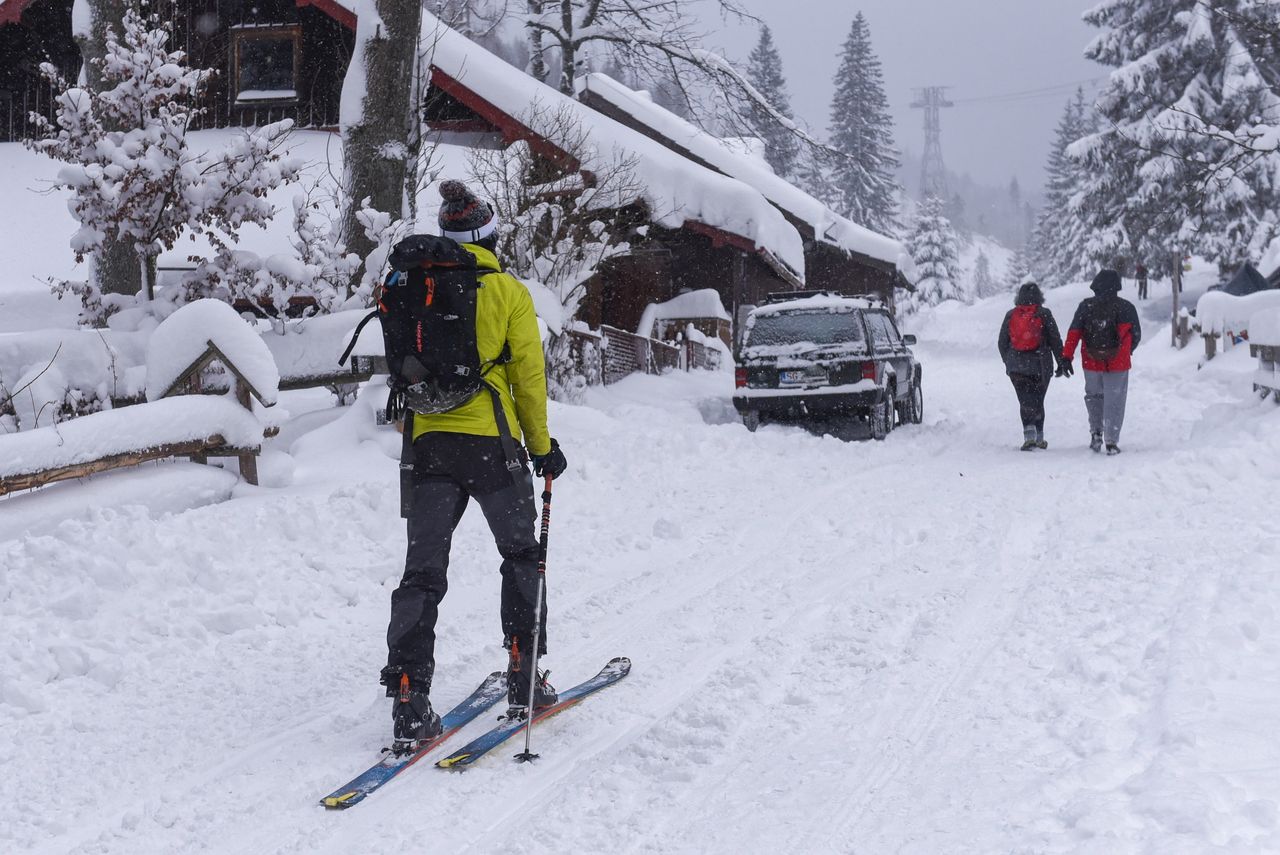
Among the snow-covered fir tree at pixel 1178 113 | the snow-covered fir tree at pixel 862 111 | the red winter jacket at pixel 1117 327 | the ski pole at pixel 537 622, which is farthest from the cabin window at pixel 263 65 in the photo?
the snow-covered fir tree at pixel 862 111

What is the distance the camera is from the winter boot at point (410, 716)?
4074mm

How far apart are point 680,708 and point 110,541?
11.1ft

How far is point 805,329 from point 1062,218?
5881cm

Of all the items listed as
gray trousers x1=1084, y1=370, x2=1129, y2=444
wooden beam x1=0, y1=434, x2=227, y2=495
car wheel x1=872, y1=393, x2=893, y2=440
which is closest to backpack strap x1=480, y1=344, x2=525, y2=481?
wooden beam x1=0, y1=434, x2=227, y2=495

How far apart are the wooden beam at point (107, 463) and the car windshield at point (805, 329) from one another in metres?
7.89

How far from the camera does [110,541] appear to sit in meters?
5.86

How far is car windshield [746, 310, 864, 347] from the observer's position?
13.6 meters

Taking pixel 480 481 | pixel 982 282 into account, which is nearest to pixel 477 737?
pixel 480 481

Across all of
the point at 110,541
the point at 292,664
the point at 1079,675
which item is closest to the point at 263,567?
the point at 110,541

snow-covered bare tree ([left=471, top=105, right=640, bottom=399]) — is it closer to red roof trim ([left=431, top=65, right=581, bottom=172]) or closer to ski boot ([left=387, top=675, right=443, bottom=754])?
red roof trim ([left=431, top=65, right=581, bottom=172])

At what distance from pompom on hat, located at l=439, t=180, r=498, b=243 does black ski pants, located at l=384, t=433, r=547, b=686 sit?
2.74 feet

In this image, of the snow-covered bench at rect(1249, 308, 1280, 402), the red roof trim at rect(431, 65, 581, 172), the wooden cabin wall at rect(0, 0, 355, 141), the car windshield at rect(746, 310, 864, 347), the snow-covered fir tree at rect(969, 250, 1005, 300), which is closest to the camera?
the snow-covered bench at rect(1249, 308, 1280, 402)

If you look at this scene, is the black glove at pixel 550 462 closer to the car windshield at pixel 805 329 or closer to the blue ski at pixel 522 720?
the blue ski at pixel 522 720

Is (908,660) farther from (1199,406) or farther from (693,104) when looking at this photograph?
(693,104)
